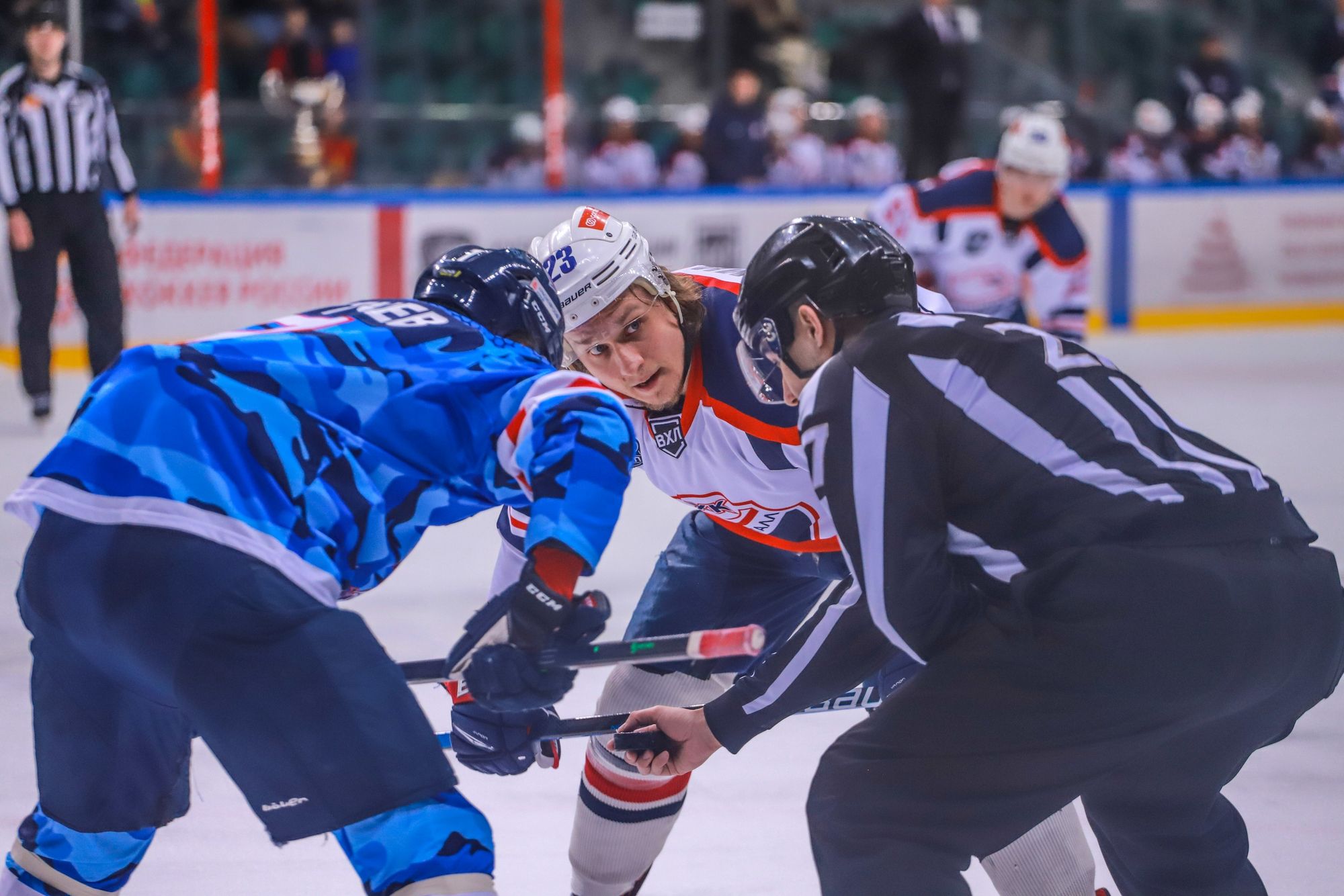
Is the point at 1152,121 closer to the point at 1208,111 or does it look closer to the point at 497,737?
the point at 1208,111

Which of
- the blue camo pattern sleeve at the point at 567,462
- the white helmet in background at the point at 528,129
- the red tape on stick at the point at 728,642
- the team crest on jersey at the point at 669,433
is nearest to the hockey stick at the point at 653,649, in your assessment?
the red tape on stick at the point at 728,642

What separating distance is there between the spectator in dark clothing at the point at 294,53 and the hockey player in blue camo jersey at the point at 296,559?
10.1 meters

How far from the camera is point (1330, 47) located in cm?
1495

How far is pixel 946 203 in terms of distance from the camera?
259 inches

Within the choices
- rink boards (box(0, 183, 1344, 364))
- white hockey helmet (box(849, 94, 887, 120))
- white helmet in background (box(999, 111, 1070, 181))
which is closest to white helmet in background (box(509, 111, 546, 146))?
rink boards (box(0, 183, 1344, 364))

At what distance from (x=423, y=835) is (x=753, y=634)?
1.55 feet

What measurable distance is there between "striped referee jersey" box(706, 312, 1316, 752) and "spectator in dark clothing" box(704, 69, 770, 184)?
1050 centimetres

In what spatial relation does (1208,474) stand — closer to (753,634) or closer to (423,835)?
(753,634)

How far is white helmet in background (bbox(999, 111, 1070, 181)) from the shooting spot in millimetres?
6266

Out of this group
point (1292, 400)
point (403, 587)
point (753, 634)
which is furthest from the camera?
point (1292, 400)

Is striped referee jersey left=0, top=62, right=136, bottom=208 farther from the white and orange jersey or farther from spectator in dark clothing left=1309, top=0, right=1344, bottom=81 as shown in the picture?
spectator in dark clothing left=1309, top=0, right=1344, bottom=81

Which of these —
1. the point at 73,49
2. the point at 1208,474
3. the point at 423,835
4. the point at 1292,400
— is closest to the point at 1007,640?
the point at 1208,474

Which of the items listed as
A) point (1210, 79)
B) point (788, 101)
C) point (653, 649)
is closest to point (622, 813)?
point (653, 649)

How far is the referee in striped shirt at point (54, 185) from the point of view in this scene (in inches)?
296
